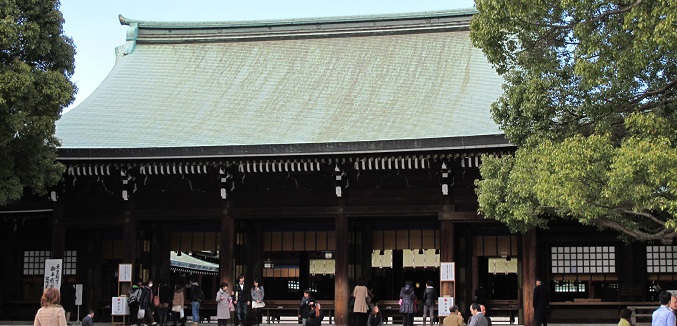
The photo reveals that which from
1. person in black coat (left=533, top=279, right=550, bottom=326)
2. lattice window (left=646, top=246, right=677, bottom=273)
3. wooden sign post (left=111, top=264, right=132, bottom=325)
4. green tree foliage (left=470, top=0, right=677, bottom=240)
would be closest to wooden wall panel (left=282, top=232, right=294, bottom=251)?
wooden sign post (left=111, top=264, right=132, bottom=325)

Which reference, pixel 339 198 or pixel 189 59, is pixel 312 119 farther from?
pixel 189 59

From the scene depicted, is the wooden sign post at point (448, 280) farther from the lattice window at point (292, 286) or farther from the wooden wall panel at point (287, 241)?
the lattice window at point (292, 286)

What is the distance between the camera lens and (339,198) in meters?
25.3

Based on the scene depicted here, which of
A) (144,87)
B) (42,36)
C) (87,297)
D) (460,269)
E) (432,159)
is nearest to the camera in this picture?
(42,36)

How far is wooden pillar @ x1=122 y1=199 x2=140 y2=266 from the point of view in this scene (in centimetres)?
2605

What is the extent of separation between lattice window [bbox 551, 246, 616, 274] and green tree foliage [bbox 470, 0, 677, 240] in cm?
693

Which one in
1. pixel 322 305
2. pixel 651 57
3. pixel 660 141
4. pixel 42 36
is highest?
Result: pixel 42 36

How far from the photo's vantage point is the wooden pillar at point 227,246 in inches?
1005

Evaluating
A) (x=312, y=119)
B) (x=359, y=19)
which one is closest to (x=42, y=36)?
(x=312, y=119)

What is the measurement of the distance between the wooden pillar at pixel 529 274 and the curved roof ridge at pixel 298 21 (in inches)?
330

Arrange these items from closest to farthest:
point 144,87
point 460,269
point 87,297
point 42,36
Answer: point 42,36, point 460,269, point 87,297, point 144,87

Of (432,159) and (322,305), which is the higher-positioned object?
(432,159)

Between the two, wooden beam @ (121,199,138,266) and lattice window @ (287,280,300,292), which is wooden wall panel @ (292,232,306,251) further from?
wooden beam @ (121,199,138,266)

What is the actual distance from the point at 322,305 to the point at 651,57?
13126 mm
